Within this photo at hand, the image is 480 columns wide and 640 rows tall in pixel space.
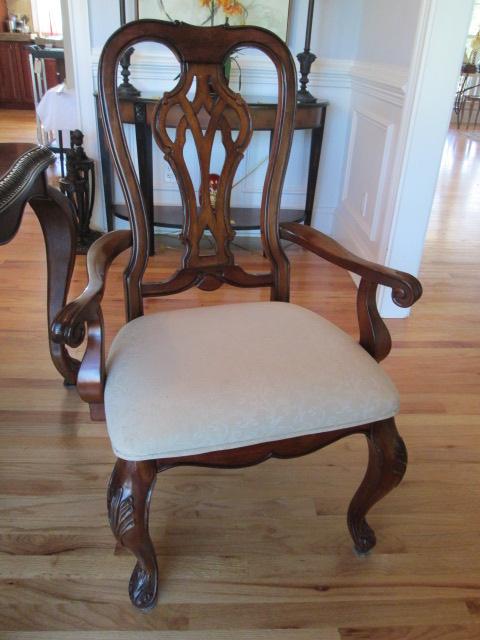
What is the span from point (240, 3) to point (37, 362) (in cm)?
188

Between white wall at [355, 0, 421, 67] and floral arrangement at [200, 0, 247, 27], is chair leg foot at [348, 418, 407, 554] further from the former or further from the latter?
floral arrangement at [200, 0, 247, 27]

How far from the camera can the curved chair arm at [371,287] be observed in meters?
0.95

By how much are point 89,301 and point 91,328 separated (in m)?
0.06

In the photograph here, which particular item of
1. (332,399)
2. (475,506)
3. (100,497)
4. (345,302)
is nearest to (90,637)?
(100,497)

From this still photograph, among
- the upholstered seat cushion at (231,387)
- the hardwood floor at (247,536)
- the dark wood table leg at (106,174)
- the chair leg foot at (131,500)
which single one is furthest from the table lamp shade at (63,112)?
the chair leg foot at (131,500)

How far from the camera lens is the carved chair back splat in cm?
104

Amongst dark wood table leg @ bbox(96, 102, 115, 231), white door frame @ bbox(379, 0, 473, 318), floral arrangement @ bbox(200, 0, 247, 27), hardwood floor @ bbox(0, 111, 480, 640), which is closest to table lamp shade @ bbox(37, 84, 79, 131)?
dark wood table leg @ bbox(96, 102, 115, 231)

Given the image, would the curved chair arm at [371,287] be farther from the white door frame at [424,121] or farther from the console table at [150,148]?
the console table at [150,148]

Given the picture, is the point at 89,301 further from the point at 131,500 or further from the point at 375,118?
the point at 375,118

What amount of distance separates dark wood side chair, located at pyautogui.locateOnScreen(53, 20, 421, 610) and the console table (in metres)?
1.05

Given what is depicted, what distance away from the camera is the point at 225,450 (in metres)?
0.87

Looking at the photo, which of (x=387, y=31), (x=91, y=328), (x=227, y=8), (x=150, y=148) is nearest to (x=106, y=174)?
(x=150, y=148)

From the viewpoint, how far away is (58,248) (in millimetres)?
1443

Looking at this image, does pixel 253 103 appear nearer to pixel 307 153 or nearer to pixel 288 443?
pixel 307 153
